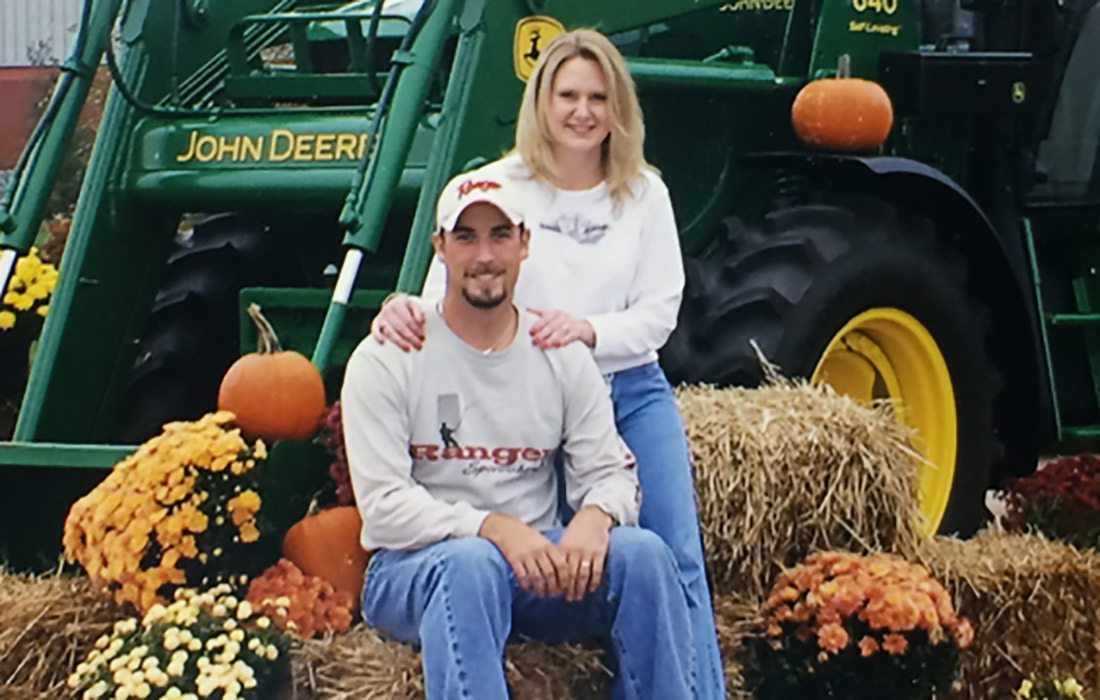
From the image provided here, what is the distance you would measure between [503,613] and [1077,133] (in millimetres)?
4412

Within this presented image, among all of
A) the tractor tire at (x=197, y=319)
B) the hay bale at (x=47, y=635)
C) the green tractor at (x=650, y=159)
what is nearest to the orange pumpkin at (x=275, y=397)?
the green tractor at (x=650, y=159)

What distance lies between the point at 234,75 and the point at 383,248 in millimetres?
718

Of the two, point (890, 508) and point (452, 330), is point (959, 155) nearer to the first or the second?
point (890, 508)

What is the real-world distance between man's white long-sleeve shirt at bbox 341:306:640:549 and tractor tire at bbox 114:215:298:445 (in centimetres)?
243

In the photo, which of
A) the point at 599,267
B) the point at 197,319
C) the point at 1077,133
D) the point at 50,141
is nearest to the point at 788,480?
the point at 599,267

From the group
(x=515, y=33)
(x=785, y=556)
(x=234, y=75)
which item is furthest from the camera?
(x=234, y=75)

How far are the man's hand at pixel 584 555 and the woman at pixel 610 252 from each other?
1.29 ft

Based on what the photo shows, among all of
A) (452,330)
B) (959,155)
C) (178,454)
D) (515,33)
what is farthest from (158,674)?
(959,155)

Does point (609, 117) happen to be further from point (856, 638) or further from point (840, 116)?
point (840, 116)

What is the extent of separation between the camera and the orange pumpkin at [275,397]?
16.2ft

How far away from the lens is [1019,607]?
18.7ft

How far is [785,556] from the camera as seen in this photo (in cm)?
523

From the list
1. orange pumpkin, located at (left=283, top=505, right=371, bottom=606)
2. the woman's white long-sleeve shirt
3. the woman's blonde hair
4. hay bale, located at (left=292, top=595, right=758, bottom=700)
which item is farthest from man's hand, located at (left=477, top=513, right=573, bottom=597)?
the woman's blonde hair

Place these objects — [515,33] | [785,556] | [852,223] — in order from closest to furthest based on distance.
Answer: [785,556], [515,33], [852,223]
